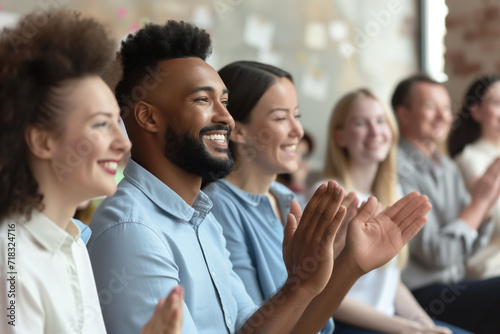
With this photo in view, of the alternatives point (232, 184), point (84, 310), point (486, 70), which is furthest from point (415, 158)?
point (84, 310)

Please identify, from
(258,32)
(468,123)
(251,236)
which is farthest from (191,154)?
(258,32)

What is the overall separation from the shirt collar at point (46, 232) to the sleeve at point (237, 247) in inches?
23.9

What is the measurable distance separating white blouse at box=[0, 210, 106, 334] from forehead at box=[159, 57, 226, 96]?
32 centimetres

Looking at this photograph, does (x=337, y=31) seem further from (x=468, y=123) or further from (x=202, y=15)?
(x=468, y=123)

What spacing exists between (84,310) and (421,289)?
1.57 metres

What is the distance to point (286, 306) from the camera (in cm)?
103

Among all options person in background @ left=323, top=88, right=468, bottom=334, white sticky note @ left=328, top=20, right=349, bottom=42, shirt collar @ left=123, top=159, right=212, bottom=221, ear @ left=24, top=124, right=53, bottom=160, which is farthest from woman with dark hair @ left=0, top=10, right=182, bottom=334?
white sticky note @ left=328, top=20, right=349, bottom=42

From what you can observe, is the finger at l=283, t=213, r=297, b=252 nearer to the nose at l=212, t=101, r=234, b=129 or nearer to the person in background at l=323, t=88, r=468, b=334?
the nose at l=212, t=101, r=234, b=129

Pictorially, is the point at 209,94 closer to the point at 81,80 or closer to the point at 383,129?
the point at 81,80

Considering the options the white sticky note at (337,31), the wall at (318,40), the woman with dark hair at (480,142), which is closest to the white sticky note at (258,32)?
the wall at (318,40)

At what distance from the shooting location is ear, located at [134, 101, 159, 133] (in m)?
1.00

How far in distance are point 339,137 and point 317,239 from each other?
101 centimetres

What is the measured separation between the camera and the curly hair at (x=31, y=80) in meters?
0.70

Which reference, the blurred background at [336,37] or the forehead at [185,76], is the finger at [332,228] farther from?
the blurred background at [336,37]
